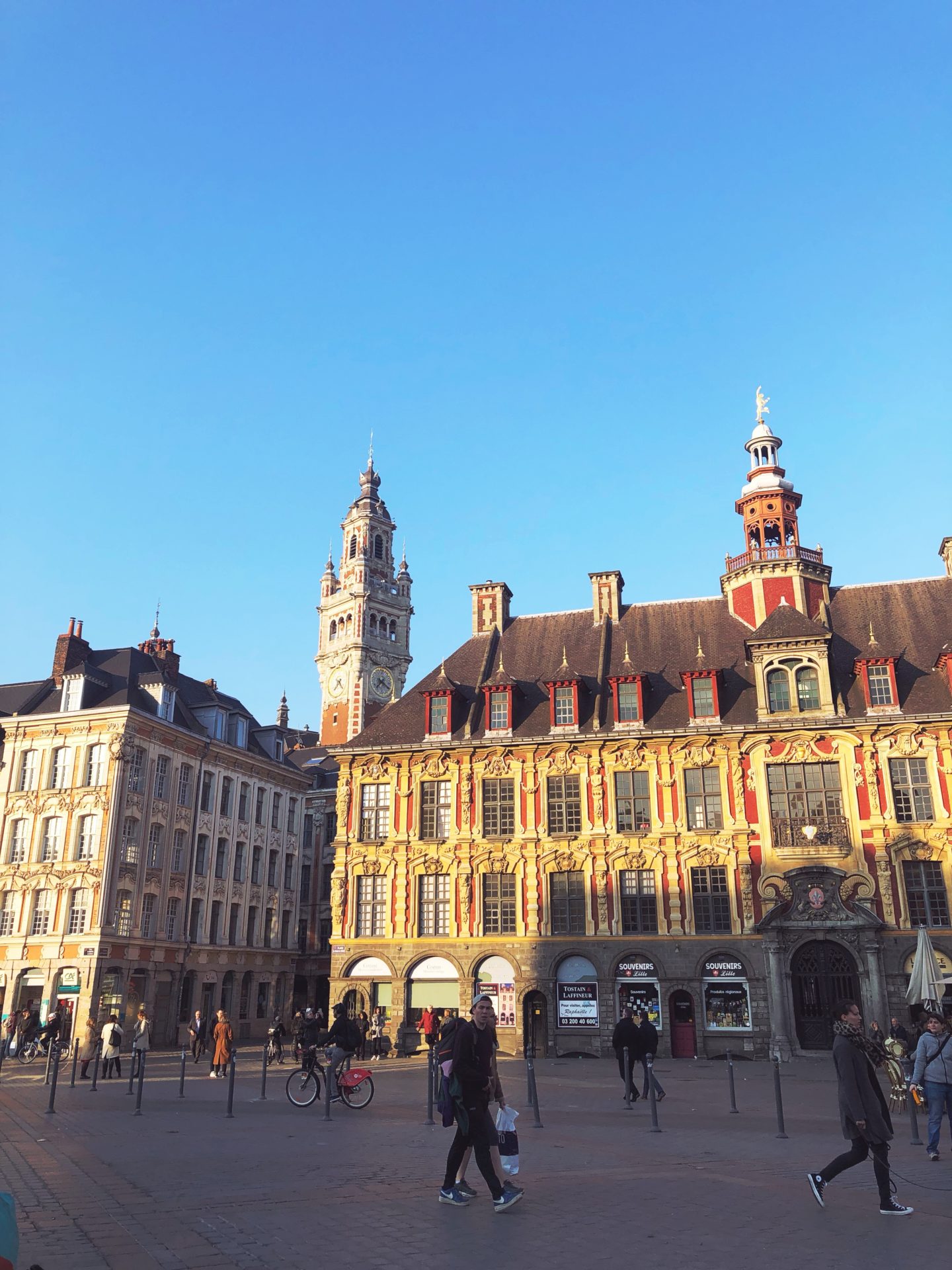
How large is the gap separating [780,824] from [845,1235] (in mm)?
29263

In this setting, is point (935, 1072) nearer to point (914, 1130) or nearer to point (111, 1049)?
point (914, 1130)

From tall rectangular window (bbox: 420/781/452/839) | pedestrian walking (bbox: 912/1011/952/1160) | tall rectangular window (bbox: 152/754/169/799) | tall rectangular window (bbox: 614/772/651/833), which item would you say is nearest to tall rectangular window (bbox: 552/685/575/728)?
tall rectangular window (bbox: 614/772/651/833)

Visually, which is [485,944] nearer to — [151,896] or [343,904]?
[343,904]

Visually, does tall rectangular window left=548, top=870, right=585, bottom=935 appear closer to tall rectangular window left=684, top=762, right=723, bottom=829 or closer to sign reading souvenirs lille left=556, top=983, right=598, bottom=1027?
sign reading souvenirs lille left=556, top=983, right=598, bottom=1027

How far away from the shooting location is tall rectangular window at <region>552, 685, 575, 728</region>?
4066 centimetres

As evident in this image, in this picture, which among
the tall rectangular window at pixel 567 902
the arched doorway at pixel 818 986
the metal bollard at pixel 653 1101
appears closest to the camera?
the metal bollard at pixel 653 1101

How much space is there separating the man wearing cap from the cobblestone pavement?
21 cm

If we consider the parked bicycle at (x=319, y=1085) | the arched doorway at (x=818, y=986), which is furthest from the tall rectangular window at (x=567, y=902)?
the parked bicycle at (x=319, y=1085)

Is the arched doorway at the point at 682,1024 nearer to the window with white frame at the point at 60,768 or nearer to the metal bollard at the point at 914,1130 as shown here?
the metal bollard at the point at 914,1130

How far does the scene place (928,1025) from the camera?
1350 cm

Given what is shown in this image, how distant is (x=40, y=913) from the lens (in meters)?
43.3

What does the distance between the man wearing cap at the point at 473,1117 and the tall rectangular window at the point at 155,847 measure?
38.5 metres

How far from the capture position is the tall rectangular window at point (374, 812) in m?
41.6

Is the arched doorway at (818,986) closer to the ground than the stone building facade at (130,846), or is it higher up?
closer to the ground
